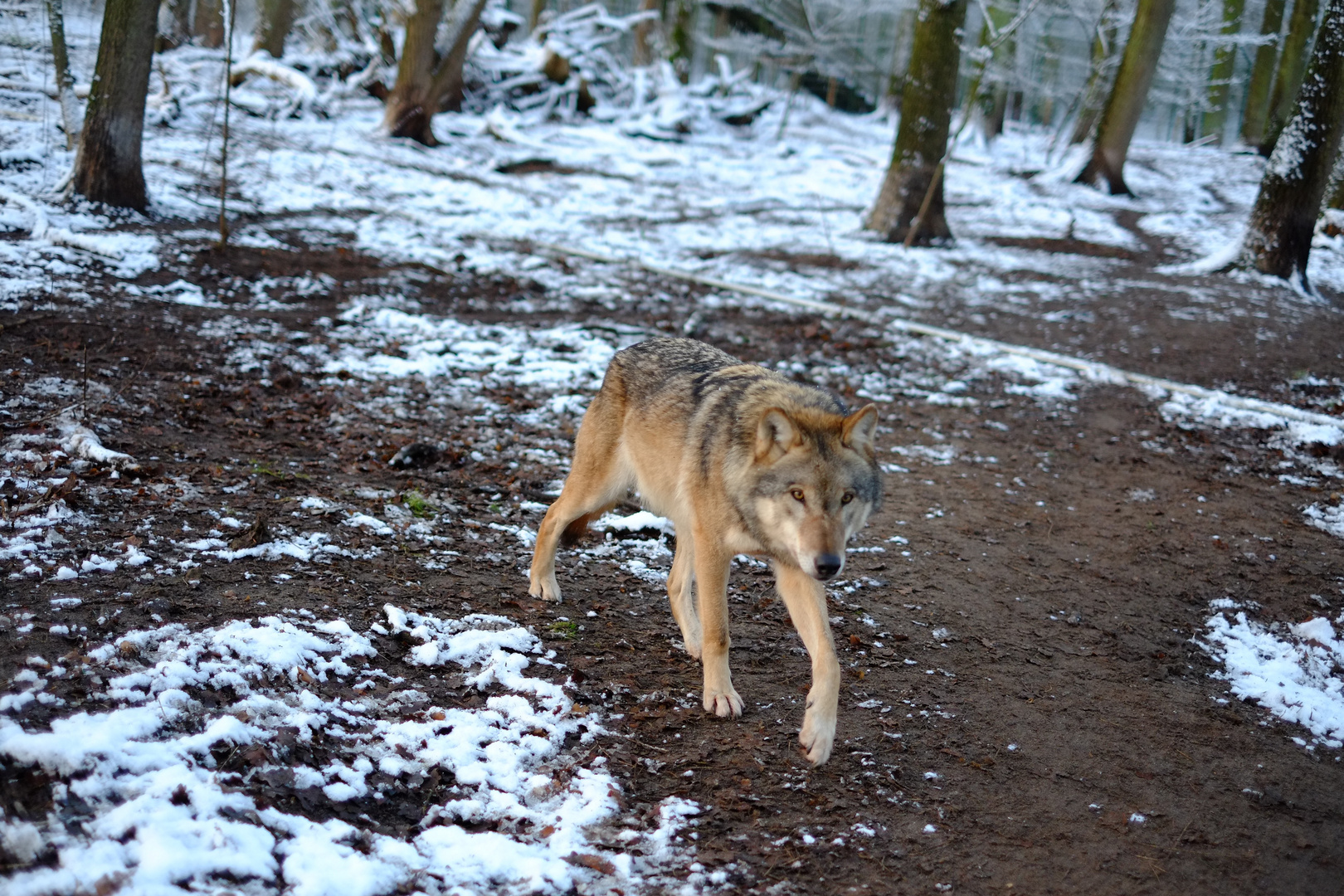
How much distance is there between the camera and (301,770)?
3098 mm

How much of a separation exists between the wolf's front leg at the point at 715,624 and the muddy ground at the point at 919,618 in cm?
11

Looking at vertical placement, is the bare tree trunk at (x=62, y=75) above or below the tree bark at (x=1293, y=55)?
below

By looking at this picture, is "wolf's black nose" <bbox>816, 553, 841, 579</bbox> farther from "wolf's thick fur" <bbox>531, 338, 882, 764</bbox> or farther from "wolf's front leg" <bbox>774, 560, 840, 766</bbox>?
"wolf's front leg" <bbox>774, 560, 840, 766</bbox>

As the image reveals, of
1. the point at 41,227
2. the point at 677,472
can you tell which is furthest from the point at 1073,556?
the point at 41,227

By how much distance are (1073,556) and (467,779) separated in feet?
14.9

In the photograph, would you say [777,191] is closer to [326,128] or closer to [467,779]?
[326,128]

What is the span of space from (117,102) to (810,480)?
1005cm

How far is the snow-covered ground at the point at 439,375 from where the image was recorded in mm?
2824

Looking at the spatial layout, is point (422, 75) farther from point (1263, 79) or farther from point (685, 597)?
point (1263, 79)

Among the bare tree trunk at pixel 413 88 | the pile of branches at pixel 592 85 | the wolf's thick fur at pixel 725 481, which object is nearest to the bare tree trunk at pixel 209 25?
the pile of branches at pixel 592 85

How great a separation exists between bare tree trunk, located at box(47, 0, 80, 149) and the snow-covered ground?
47 centimetres

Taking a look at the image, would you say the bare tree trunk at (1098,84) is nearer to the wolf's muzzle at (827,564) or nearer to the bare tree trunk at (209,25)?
the bare tree trunk at (209,25)

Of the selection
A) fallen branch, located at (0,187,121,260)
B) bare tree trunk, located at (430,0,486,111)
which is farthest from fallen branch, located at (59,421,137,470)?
bare tree trunk, located at (430,0,486,111)

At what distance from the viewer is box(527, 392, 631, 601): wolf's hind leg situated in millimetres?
4820
